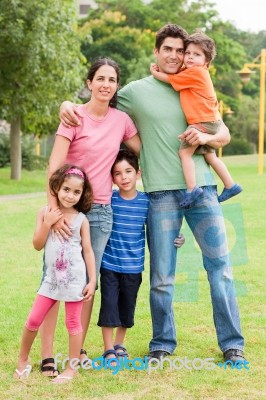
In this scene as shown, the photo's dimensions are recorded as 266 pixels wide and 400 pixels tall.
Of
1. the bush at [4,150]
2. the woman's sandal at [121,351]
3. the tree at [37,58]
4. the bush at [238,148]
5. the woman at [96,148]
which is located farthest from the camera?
the bush at [238,148]

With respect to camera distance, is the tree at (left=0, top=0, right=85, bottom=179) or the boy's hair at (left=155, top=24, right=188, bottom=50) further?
the tree at (left=0, top=0, right=85, bottom=179)

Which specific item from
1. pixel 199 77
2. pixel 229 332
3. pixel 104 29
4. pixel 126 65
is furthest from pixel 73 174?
pixel 104 29

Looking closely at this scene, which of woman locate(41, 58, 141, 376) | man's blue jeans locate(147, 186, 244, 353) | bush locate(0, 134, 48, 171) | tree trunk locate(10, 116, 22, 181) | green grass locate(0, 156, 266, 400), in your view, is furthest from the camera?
bush locate(0, 134, 48, 171)

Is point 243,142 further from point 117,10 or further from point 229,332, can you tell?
point 229,332

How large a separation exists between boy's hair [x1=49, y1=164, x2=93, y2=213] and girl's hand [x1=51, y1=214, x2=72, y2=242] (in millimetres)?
141

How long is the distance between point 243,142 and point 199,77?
52.8 metres

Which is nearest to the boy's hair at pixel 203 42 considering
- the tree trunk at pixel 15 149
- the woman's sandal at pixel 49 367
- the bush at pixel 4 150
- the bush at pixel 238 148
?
the woman's sandal at pixel 49 367

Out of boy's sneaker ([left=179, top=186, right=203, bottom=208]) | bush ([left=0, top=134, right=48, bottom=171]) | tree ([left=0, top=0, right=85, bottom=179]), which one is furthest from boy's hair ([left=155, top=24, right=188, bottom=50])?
bush ([left=0, top=134, right=48, bottom=171])

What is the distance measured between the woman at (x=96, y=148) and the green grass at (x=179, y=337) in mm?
383

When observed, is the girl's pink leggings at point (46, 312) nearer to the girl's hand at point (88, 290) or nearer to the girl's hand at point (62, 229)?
the girl's hand at point (88, 290)

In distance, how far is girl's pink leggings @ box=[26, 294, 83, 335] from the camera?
504 centimetres

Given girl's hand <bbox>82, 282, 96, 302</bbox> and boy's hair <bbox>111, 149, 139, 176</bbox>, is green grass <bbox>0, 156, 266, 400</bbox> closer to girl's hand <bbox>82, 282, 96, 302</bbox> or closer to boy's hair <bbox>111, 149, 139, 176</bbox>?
girl's hand <bbox>82, 282, 96, 302</bbox>

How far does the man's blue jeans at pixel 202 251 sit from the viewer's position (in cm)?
536

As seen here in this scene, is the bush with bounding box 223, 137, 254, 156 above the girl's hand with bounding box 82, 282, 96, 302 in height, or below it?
below
